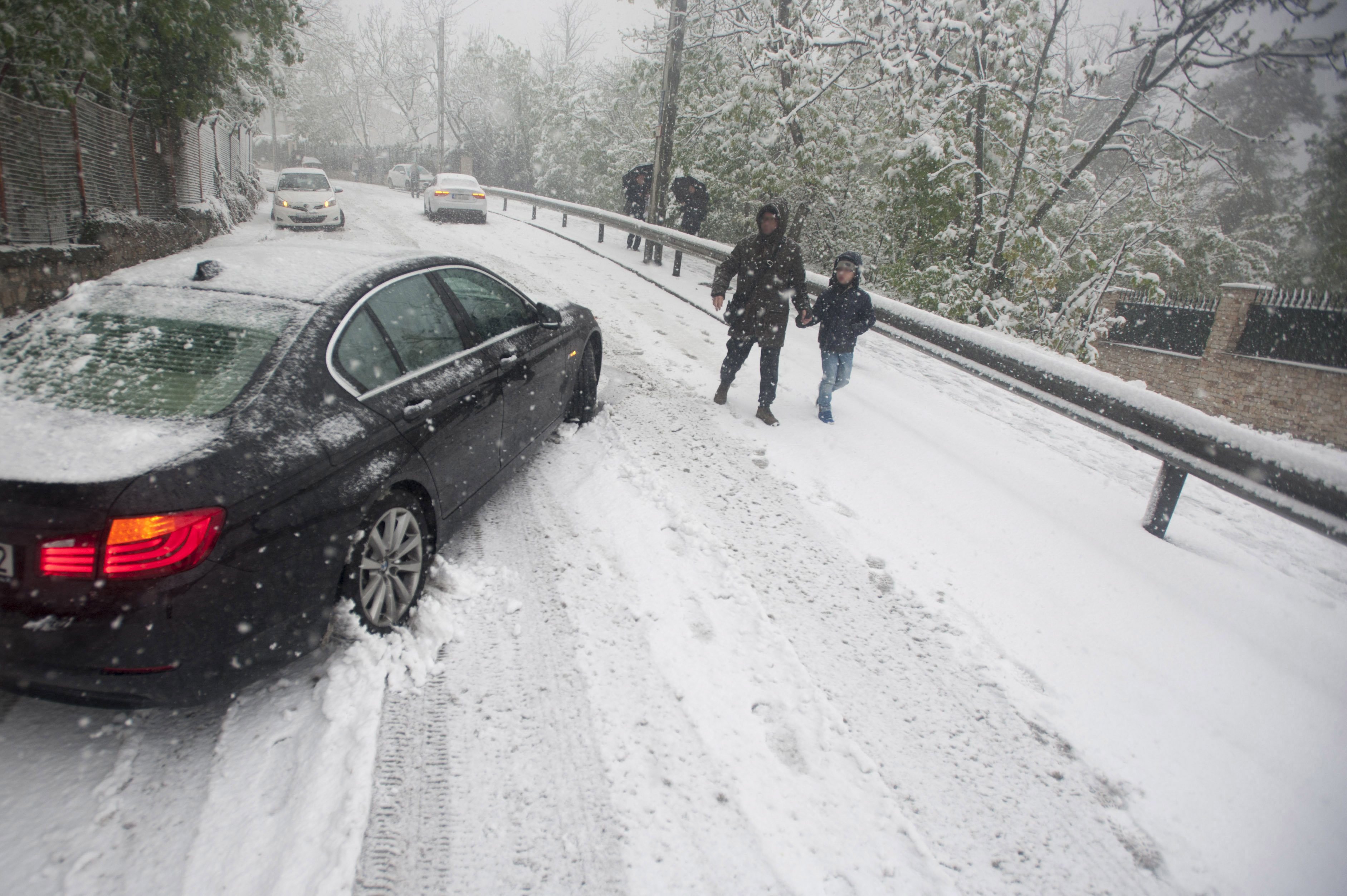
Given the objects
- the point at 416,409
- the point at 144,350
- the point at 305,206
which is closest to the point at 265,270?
the point at 144,350

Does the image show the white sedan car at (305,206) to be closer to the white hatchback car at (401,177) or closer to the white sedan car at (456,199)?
the white sedan car at (456,199)

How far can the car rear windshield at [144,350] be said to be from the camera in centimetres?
236

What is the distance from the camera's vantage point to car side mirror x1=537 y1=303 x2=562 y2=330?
14.3 feet

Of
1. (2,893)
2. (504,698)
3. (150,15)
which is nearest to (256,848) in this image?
(2,893)

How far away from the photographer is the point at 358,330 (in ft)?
9.50

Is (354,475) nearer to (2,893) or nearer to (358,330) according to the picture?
(358,330)

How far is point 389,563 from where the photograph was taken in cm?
280

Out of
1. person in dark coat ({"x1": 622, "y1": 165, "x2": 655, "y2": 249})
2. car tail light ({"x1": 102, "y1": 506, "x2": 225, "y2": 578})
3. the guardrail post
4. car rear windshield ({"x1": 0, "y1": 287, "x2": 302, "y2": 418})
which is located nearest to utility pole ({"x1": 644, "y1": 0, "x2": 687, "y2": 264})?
person in dark coat ({"x1": 622, "y1": 165, "x2": 655, "y2": 249})

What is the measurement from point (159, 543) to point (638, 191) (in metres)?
15.9

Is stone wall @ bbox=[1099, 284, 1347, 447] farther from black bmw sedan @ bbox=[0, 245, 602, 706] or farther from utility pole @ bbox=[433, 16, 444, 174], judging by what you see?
utility pole @ bbox=[433, 16, 444, 174]

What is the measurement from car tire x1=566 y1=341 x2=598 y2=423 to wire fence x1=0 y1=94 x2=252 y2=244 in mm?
6020

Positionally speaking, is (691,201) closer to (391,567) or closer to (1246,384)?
(1246,384)

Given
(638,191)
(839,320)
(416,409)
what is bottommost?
(416,409)

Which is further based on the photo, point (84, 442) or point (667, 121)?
point (667, 121)
